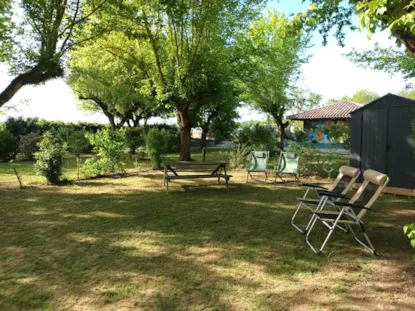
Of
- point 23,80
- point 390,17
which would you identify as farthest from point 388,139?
point 23,80

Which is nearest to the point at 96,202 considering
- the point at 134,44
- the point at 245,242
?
the point at 245,242

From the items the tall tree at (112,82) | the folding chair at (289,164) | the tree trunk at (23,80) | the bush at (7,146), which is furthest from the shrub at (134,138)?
the folding chair at (289,164)

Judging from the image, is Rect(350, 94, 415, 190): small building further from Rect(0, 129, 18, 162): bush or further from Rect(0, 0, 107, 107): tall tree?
Rect(0, 129, 18, 162): bush

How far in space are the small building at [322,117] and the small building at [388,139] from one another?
71.7 ft

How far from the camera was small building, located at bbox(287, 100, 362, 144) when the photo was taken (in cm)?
3060

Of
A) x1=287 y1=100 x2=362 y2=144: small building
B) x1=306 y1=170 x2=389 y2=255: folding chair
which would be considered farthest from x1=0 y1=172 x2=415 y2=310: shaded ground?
x1=287 y1=100 x2=362 y2=144: small building

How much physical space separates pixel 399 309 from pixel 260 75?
1509 cm

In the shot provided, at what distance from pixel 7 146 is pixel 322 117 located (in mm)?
25705

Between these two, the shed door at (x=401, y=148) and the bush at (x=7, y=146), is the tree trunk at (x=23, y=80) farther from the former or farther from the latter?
the bush at (x=7, y=146)

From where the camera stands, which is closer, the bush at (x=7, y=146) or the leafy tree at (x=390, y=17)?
the leafy tree at (x=390, y=17)

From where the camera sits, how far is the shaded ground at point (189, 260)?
121 inches

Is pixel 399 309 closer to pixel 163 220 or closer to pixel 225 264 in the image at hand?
pixel 225 264

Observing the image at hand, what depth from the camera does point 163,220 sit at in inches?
231

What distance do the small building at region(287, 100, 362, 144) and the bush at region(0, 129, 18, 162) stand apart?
22186 millimetres
